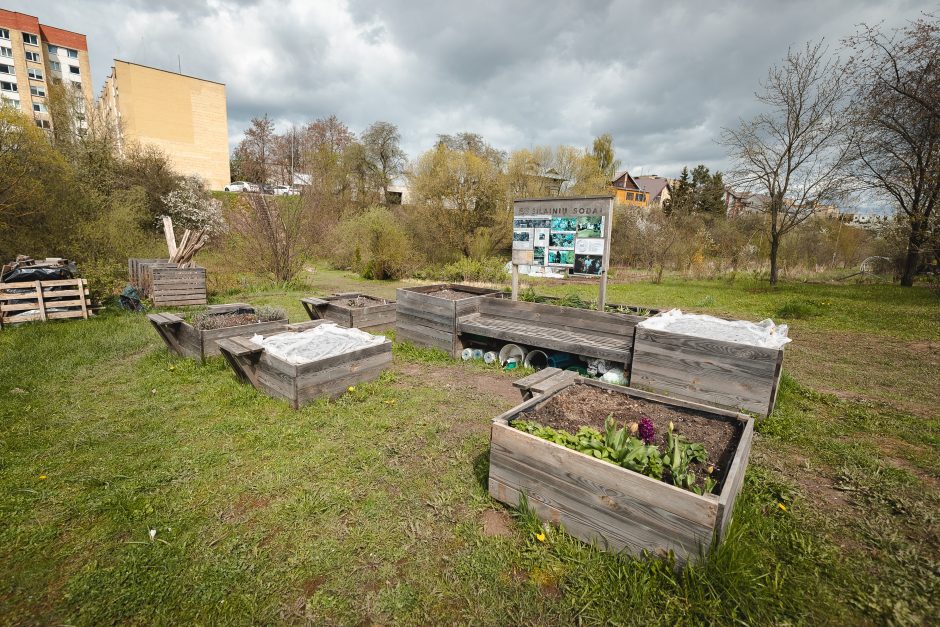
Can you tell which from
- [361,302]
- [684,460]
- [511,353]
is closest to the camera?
[684,460]

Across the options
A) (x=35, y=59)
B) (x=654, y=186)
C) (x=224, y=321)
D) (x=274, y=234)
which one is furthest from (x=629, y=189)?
(x=35, y=59)

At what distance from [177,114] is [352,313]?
4209cm

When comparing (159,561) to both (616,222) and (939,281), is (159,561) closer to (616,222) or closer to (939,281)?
(939,281)

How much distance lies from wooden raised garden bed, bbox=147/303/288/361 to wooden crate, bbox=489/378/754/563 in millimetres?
4206

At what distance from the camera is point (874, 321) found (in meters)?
9.02

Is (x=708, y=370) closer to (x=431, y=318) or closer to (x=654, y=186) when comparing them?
(x=431, y=318)

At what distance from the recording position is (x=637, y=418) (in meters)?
3.03

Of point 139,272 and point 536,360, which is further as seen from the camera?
point 139,272

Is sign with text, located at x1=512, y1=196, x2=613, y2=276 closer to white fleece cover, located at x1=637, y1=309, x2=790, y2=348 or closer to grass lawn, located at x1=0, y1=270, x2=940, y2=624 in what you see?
white fleece cover, located at x1=637, y1=309, x2=790, y2=348

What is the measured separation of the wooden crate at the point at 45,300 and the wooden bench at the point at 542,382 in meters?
9.30

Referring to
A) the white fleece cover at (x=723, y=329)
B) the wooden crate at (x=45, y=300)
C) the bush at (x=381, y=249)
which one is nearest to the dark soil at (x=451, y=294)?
the white fleece cover at (x=723, y=329)

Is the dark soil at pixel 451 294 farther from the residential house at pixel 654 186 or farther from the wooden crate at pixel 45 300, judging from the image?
the residential house at pixel 654 186

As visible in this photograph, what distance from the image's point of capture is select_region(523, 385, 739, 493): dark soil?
2.70 meters

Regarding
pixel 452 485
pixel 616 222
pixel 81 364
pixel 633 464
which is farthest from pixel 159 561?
pixel 616 222
